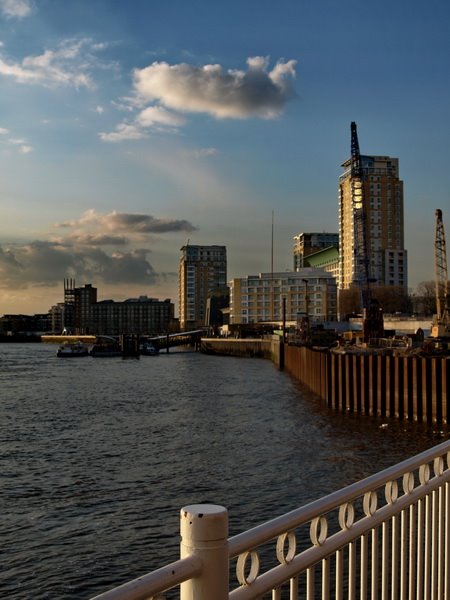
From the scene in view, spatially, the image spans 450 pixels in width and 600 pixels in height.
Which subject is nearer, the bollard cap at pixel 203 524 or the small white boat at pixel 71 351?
the bollard cap at pixel 203 524

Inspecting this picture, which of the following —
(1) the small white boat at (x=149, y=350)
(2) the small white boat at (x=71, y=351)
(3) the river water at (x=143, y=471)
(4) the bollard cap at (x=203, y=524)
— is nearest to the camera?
(4) the bollard cap at (x=203, y=524)

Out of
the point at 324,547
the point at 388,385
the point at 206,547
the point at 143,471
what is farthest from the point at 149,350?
the point at 206,547

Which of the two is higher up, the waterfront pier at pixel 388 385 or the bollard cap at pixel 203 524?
the bollard cap at pixel 203 524

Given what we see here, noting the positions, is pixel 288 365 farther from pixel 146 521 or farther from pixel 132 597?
pixel 132 597

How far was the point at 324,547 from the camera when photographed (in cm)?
370

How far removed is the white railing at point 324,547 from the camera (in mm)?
2721

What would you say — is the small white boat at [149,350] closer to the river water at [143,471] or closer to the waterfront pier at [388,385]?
the waterfront pier at [388,385]

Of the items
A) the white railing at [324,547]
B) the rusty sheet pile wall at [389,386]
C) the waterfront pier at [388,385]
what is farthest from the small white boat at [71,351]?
the white railing at [324,547]

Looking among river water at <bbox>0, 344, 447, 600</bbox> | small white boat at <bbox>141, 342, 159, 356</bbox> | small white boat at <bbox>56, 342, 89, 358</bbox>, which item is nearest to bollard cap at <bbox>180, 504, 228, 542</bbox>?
river water at <bbox>0, 344, 447, 600</bbox>

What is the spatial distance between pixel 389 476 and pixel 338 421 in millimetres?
29309

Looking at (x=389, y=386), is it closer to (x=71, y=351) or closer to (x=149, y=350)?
(x=71, y=351)

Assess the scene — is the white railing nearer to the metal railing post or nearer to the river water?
the metal railing post

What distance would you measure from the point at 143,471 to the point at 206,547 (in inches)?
771

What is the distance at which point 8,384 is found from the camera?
6284 cm
